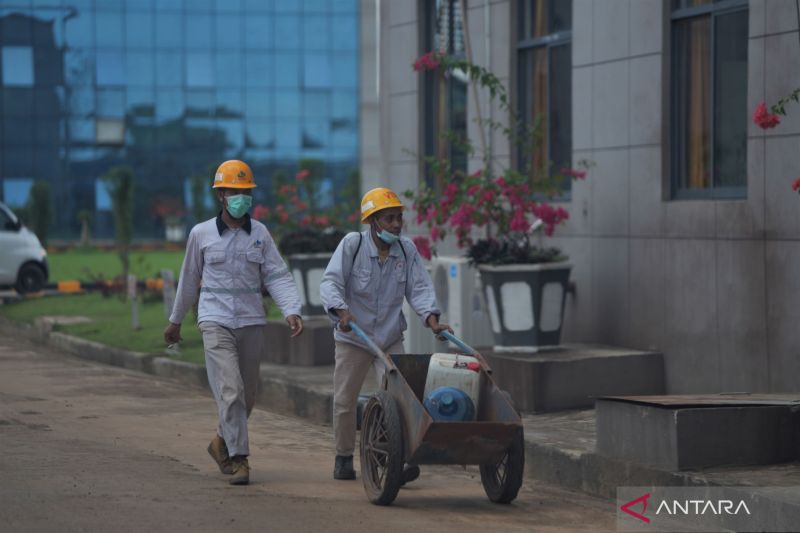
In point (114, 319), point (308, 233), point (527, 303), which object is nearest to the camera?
point (527, 303)

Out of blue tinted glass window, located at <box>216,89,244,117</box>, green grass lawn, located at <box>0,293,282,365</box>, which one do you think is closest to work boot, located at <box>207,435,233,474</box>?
green grass lawn, located at <box>0,293,282,365</box>

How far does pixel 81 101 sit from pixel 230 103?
715 cm

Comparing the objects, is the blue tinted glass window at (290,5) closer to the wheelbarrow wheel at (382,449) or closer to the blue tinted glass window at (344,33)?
the blue tinted glass window at (344,33)

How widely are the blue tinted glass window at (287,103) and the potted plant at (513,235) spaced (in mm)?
60540

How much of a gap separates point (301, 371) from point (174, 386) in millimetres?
1499

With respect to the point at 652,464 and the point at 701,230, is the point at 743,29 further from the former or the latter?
the point at 652,464

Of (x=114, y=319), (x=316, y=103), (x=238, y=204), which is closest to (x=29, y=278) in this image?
(x=114, y=319)

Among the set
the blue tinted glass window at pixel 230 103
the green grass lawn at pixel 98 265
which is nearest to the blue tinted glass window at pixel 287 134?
the blue tinted glass window at pixel 230 103

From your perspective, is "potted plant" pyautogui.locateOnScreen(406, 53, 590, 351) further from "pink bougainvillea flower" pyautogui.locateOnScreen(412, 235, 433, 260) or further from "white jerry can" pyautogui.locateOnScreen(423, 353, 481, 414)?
"white jerry can" pyautogui.locateOnScreen(423, 353, 481, 414)

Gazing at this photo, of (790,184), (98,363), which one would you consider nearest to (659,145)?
(790,184)

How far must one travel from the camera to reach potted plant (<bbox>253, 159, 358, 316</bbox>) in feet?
56.2

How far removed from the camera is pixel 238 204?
31.6 feet

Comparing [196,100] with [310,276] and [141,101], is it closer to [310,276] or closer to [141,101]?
[141,101]

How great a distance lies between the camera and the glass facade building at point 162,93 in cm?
7219
